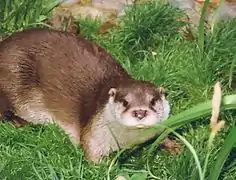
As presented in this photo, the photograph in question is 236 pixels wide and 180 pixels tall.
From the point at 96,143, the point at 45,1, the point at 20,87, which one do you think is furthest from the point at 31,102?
the point at 45,1

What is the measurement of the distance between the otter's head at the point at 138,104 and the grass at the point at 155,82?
20cm

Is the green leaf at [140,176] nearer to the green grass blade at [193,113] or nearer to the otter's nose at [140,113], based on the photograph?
the otter's nose at [140,113]

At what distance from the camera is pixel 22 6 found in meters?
4.66

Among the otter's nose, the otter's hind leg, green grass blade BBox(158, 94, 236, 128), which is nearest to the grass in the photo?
the otter's hind leg

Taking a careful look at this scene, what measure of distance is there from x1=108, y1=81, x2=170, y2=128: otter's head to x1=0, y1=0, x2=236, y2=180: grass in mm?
199

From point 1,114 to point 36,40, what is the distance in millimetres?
396

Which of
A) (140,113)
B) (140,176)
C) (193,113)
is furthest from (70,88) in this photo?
(193,113)

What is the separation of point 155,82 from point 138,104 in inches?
25.4

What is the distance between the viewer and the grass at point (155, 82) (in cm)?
363

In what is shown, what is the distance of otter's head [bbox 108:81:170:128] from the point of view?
3592 millimetres

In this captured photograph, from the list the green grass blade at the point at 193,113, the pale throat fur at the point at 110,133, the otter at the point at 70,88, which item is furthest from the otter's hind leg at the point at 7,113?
the green grass blade at the point at 193,113

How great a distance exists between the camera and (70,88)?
13.4 feet

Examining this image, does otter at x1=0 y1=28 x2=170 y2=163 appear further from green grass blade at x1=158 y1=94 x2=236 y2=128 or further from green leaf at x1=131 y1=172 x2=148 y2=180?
green grass blade at x1=158 y1=94 x2=236 y2=128

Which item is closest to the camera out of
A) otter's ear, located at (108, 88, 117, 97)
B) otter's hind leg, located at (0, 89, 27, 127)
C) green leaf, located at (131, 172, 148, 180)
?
green leaf, located at (131, 172, 148, 180)
